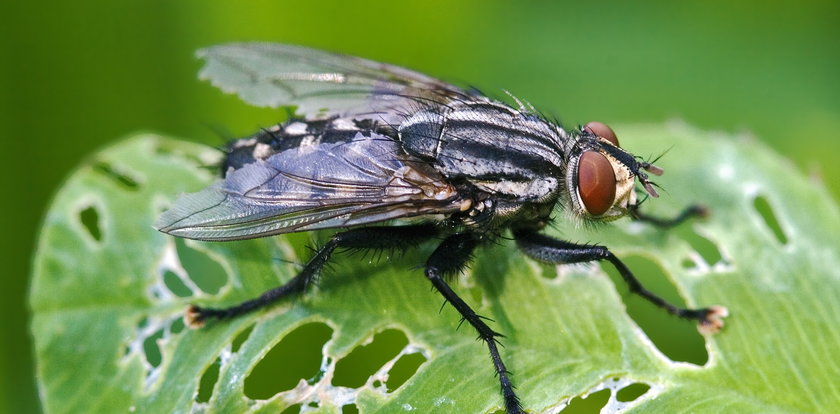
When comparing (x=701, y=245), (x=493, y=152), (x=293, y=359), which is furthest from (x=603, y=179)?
(x=293, y=359)

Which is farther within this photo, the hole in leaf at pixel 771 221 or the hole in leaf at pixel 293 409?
the hole in leaf at pixel 771 221

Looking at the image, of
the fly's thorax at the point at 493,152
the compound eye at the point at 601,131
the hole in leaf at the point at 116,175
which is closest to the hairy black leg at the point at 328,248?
the fly's thorax at the point at 493,152

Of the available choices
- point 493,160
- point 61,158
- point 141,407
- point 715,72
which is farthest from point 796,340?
point 61,158

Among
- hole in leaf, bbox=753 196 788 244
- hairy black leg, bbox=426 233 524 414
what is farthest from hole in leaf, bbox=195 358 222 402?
hole in leaf, bbox=753 196 788 244

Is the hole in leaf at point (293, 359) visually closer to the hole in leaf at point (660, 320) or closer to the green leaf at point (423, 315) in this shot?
the green leaf at point (423, 315)

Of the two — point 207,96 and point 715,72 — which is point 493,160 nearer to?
point 207,96

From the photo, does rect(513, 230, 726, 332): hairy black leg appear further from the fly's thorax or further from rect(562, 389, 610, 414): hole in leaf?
rect(562, 389, 610, 414): hole in leaf
